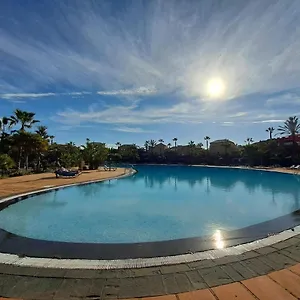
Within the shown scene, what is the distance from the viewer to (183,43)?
859 cm

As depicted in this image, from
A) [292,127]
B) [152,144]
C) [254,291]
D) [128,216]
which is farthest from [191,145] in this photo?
[254,291]

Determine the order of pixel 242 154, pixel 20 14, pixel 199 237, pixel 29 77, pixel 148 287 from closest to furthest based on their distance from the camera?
pixel 148 287
pixel 199 237
pixel 20 14
pixel 29 77
pixel 242 154

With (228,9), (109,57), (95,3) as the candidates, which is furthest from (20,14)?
(228,9)

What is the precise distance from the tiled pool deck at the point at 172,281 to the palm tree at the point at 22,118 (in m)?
22.5

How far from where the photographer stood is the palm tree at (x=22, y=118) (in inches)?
915

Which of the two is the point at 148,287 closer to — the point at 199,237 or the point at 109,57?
the point at 199,237

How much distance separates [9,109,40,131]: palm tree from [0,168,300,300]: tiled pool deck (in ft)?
73.8

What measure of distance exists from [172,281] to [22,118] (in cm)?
2420

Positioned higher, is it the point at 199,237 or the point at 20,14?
the point at 20,14

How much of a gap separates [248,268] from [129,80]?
37.2 ft

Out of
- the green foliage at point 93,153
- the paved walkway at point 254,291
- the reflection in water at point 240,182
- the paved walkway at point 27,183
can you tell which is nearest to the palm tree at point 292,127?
the reflection in water at point 240,182

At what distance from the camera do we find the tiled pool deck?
9.19ft

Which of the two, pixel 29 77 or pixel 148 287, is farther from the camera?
pixel 29 77

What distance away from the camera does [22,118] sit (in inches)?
923
